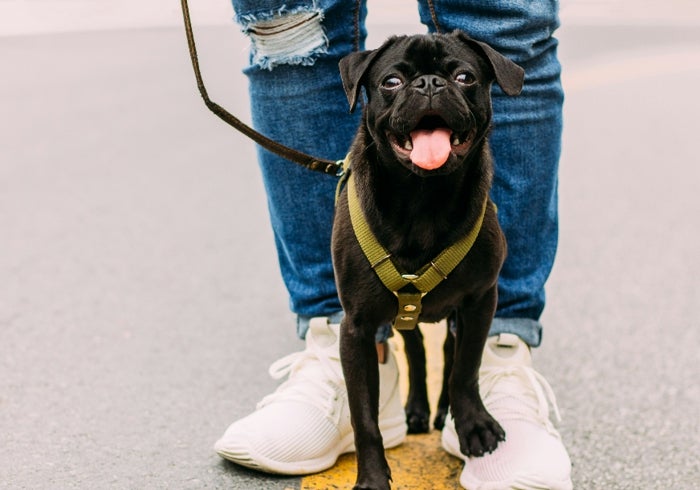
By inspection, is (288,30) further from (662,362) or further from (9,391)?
(662,362)

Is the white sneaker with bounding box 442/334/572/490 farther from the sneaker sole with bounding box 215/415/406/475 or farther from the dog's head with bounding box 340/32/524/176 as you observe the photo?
the dog's head with bounding box 340/32/524/176

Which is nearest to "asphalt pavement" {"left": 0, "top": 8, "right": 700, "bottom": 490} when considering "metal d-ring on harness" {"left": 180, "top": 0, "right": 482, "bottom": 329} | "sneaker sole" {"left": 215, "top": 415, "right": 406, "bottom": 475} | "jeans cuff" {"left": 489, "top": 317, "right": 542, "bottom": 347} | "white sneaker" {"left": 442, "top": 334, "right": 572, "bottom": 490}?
"sneaker sole" {"left": 215, "top": 415, "right": 406, "bottom": 475}

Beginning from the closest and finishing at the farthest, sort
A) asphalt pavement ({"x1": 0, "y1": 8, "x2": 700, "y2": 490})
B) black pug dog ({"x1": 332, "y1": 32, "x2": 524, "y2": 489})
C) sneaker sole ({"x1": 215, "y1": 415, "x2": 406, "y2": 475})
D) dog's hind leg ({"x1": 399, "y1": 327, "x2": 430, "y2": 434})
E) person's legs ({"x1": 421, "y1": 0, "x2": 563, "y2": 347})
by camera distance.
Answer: black pug dog ({"x1": 332, "y1": 32, "x2": 524, "y2": 489})
sneaker sole ({"x1": 215, "y1": 415, "x2": 406, "y2": 475})
person's legs ({"x1": 421, "y1": 0, "x2": 563, "y2": 347})
asphalt pavement ({"x1": 0, "y1": 8, "x2": 700, "y2": 490})
dog's hind leg ({"x1": 399, "y1": 327, "x2": 430, "y2": 434})

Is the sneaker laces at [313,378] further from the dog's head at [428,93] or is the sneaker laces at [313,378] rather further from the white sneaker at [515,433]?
the dog's head at [428,93]

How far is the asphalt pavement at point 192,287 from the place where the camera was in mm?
2752

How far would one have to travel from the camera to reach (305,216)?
9.52 ft

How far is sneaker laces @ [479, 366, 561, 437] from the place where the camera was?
8.60 feet

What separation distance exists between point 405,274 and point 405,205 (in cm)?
17

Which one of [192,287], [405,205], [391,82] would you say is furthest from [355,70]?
[192,287]

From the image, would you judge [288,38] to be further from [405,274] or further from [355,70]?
[405,274]

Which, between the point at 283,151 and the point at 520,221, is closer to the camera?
the point at 283,151

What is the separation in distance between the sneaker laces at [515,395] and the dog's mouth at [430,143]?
75 centimetres

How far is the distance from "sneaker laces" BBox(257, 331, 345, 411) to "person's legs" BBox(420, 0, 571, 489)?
0.33 m

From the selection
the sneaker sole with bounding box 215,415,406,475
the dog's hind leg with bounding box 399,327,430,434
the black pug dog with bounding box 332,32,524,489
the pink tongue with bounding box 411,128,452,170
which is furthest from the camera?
the dog's hind leg with bounding box 399,327,430,434
